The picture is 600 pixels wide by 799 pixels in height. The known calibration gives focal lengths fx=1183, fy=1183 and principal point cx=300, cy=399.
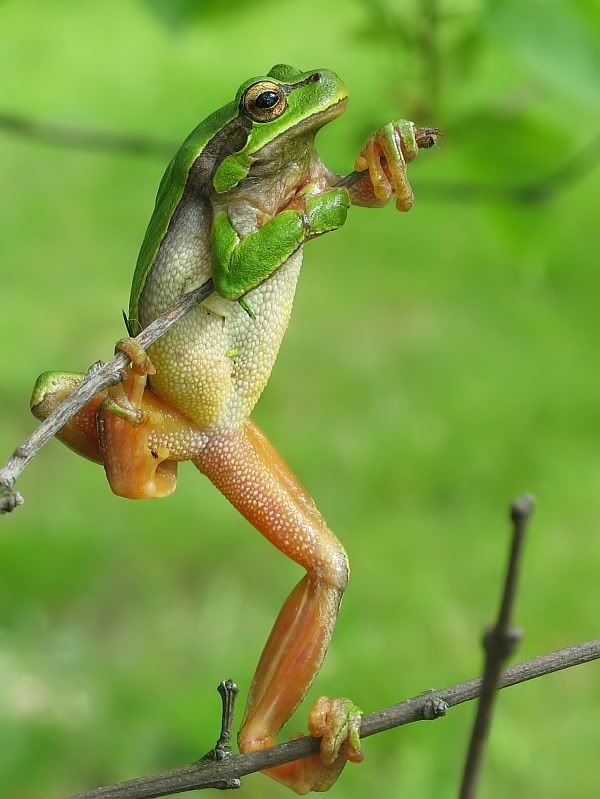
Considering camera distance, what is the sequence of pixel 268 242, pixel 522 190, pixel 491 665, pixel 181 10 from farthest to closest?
pixel 522 190 < pixel 181 10 < pixel 268 242 < pixel 491 665

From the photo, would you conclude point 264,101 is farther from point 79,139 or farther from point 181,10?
point 79,139

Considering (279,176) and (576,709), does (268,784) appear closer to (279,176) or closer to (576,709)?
(576,709)

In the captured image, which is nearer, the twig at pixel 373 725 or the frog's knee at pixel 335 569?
the twig at pixel 373 725

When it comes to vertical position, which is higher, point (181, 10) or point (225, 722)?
point (181, 10)

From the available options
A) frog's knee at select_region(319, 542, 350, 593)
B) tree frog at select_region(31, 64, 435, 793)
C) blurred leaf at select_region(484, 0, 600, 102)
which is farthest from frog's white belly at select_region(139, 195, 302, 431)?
blurred leaf at select_region(484, 0, 600, 102)

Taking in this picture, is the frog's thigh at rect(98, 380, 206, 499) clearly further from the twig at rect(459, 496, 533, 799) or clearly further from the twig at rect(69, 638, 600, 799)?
the twig at rect(459, 496, 533, 799)

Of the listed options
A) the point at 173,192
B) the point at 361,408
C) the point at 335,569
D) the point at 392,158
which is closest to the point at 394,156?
the point at 392,158

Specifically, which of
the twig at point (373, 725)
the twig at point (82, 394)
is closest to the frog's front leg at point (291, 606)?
the twig at point (373, 725)

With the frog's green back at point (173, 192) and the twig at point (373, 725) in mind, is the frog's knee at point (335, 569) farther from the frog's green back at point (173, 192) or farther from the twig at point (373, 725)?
the frog's green back at point (173, 192)
